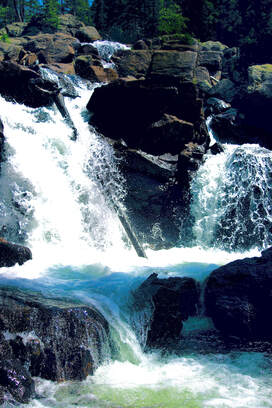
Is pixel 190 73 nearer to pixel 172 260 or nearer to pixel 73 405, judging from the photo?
pixel 172 260

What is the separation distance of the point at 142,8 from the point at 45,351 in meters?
44.7

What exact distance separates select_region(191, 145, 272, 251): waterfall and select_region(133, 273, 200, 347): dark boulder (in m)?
6.65

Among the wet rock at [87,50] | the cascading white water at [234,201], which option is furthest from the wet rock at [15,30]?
the cascading white water at [234,201]

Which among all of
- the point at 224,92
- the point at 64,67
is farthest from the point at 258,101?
the point at 64,67

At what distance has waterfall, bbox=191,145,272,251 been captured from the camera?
14.6 metres

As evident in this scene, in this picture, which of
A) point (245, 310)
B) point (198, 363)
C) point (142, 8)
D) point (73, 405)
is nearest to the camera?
point (73, 405)

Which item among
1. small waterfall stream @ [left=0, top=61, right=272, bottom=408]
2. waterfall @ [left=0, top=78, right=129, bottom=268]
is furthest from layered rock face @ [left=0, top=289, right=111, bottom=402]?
waterfall @ [left=0, top=78, right=129, bottom=268]

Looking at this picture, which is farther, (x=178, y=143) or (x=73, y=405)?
(x=178, y=143)

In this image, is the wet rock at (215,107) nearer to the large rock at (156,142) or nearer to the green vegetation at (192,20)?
the large rock at (156,142)

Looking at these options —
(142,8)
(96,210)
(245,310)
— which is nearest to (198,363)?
(245,310)

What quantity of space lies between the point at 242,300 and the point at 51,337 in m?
4.35

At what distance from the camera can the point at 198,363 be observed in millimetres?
6793

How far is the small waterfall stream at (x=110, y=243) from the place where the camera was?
580 cm

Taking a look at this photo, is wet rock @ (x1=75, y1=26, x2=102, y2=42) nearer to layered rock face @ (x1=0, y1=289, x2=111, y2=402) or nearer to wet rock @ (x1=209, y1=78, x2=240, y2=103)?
wet rock @ (x1=209, y1=78, x2=240, y2=103)
